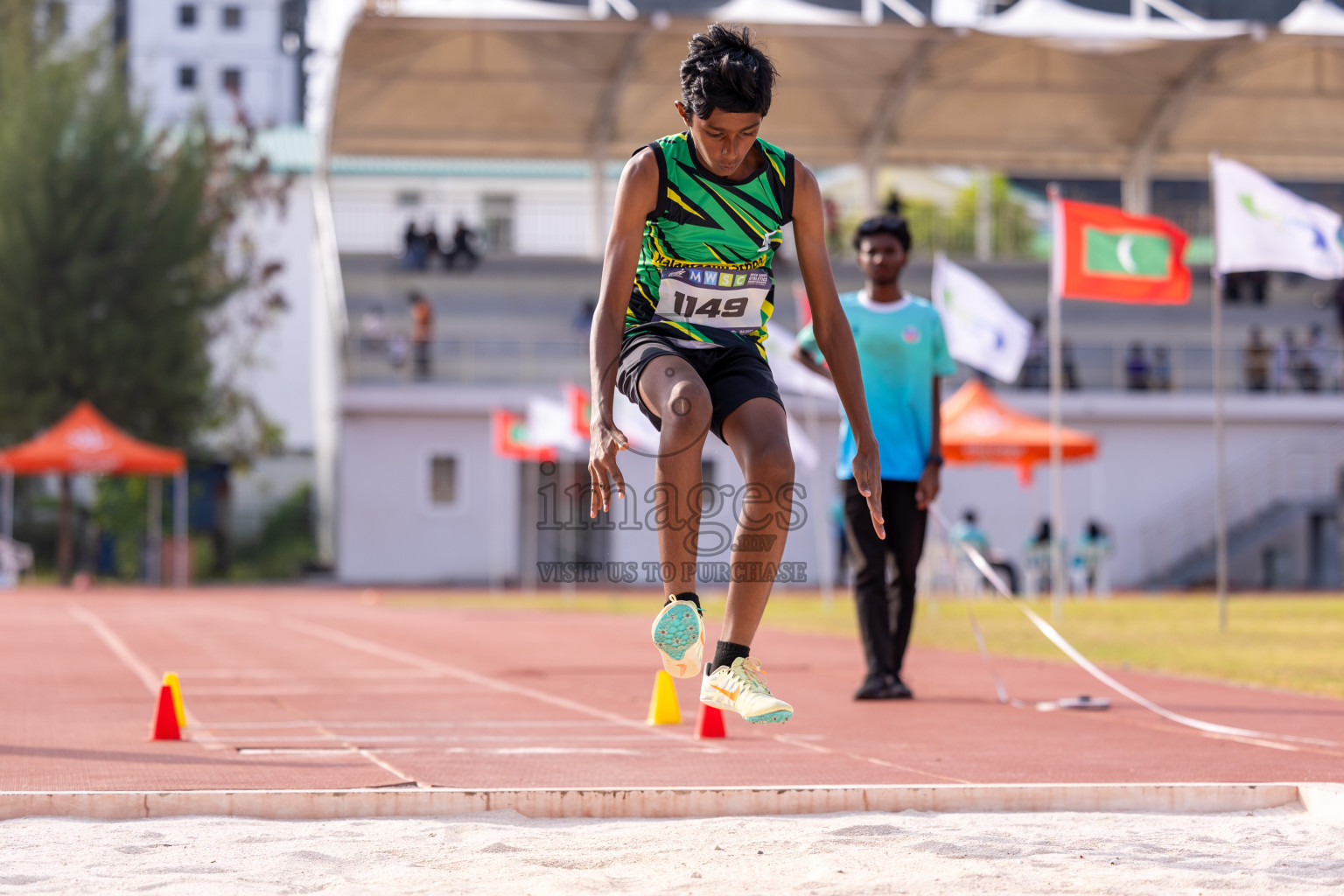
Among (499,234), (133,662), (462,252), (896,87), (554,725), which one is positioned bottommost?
(133,662)

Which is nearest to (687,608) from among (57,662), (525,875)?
(525,875)

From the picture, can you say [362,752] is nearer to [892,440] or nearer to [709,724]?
[709,724]

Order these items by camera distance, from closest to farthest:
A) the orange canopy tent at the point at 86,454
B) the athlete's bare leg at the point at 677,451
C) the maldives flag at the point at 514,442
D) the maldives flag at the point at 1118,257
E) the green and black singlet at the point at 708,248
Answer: the athlete's bare leg at the point at 677,451, the green and black singlet at the point at 708,248, the maldives flag at the point at 1118,257, the maldives flag at the point at 514,442, the orange canopy tent at the point at 86,454

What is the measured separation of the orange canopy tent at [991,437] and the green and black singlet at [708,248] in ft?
60.2

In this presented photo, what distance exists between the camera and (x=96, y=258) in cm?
3503

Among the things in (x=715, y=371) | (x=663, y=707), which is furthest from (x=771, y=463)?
(x=663, y=707)

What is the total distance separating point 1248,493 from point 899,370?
98.6 feet

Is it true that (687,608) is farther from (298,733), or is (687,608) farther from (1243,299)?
(1243,299)

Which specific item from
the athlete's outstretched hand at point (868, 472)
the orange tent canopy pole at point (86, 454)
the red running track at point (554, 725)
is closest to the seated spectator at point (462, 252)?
the orange tent canopy pole at point (86, 454)

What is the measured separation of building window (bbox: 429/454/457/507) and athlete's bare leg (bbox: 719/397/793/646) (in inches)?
1257

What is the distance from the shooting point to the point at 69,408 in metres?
35.1

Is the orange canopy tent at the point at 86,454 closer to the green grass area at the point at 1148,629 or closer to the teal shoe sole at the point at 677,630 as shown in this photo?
the green grass area at the point at 1148,629

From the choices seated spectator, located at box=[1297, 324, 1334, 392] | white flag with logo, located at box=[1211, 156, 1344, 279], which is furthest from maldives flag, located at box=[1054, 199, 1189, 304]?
seated spectator, located at box=[1297, 324, 1334, 392]

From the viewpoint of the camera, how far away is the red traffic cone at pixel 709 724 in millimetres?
6543
